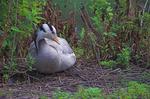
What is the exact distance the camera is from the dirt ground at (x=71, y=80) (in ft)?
23.6

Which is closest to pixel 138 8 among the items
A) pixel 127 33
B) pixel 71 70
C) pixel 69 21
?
pixel 127 33

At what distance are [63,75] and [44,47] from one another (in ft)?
1.88

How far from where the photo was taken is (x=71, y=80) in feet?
26.1

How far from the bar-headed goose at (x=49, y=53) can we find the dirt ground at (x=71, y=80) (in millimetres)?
173

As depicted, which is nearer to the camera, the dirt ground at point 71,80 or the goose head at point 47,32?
the dirt ground at point 71,80

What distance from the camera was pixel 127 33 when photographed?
30.7ft

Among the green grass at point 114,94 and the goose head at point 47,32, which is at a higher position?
the goose head at point 47,32

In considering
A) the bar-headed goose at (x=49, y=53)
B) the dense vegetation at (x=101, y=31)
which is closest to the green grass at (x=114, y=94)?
the bar-headed goose at (x=49, y=53)

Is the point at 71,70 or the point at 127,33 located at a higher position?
the point at 127,33

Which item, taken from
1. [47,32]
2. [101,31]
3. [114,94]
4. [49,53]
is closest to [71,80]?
Result: [49,53]

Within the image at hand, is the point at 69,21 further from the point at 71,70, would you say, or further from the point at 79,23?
the point at 71,70

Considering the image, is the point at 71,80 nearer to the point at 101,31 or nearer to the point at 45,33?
the point at 45,33

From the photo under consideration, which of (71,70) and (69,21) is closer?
(71,70)

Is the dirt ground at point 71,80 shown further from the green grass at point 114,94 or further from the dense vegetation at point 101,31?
the green grass at point 114,94
